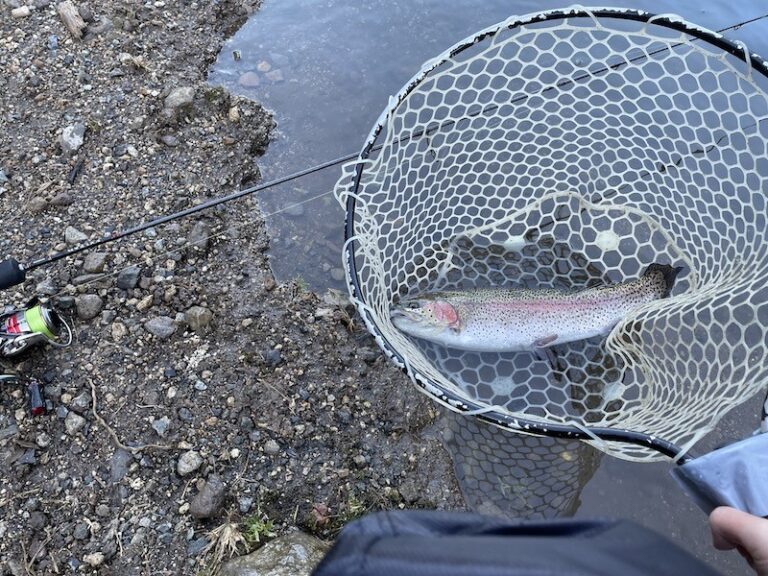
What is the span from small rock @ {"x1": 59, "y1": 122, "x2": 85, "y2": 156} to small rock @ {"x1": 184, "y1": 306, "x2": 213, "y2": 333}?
5.45ft

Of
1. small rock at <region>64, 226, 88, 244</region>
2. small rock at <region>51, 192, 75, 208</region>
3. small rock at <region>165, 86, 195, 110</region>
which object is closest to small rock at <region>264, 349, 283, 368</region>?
small rock at <region>64, 226, 88, 244</region>

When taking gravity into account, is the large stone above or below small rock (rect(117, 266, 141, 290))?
below

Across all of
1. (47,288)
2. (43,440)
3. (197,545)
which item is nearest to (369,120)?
(47,288)

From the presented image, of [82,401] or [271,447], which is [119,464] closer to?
[82,401]

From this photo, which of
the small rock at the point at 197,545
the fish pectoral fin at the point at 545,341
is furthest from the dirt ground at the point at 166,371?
the fish pectoral fin at the point at 545,341

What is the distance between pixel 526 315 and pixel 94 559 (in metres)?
2.60

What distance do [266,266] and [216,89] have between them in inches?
72.7

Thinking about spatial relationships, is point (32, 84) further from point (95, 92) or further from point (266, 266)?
point (266, 266)

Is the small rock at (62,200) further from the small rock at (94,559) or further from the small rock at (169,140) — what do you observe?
the small rock at (94,559)

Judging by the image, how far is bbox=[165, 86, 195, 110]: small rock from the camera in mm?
4398

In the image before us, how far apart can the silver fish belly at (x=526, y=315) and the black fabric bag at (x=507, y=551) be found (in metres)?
2.35

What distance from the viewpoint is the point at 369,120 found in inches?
184

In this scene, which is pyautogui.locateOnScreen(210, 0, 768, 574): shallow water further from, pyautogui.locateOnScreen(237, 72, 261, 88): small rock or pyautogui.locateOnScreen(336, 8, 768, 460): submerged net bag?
pyautogui.locateOnScreen(336, 8, 768, 460): submerged net bag

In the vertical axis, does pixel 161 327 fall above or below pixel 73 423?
above
